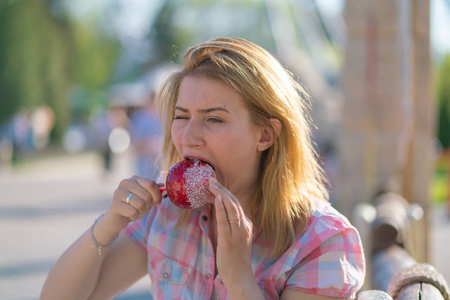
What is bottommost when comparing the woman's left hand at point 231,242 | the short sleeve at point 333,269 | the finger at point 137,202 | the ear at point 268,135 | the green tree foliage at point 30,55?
the short sleeve at point 333,269

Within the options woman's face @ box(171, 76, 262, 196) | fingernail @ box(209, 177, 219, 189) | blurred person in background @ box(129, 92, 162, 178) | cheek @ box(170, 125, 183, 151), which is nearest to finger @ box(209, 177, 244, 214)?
fingernail @ box(209, 177, 219, 189)

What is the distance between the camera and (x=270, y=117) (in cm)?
204

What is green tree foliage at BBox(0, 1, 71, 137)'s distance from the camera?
2366 cm

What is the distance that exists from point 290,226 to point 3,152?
807 inches

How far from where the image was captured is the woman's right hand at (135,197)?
1935 mm

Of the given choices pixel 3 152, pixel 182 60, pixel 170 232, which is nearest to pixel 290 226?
pixel 170 232

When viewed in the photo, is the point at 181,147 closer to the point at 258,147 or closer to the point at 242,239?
the point at 258,147

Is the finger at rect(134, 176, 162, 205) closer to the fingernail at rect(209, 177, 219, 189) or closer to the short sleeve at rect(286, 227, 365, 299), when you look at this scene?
the fingernail at rect(209, 177, 219, 189)

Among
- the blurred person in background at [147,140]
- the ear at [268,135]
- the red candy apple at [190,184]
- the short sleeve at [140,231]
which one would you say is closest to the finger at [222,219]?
the red candy apple at [190,184]

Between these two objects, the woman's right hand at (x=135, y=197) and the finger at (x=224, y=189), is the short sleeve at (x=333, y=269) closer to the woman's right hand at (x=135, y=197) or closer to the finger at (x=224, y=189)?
the finger at (x=224, y=189)

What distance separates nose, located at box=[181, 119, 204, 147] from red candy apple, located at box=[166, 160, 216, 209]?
0.06 m

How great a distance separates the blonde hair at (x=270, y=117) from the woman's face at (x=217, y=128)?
0.03 m

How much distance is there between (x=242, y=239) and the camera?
1.79 metres

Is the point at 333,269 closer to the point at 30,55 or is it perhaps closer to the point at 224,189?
the point at 224,189
